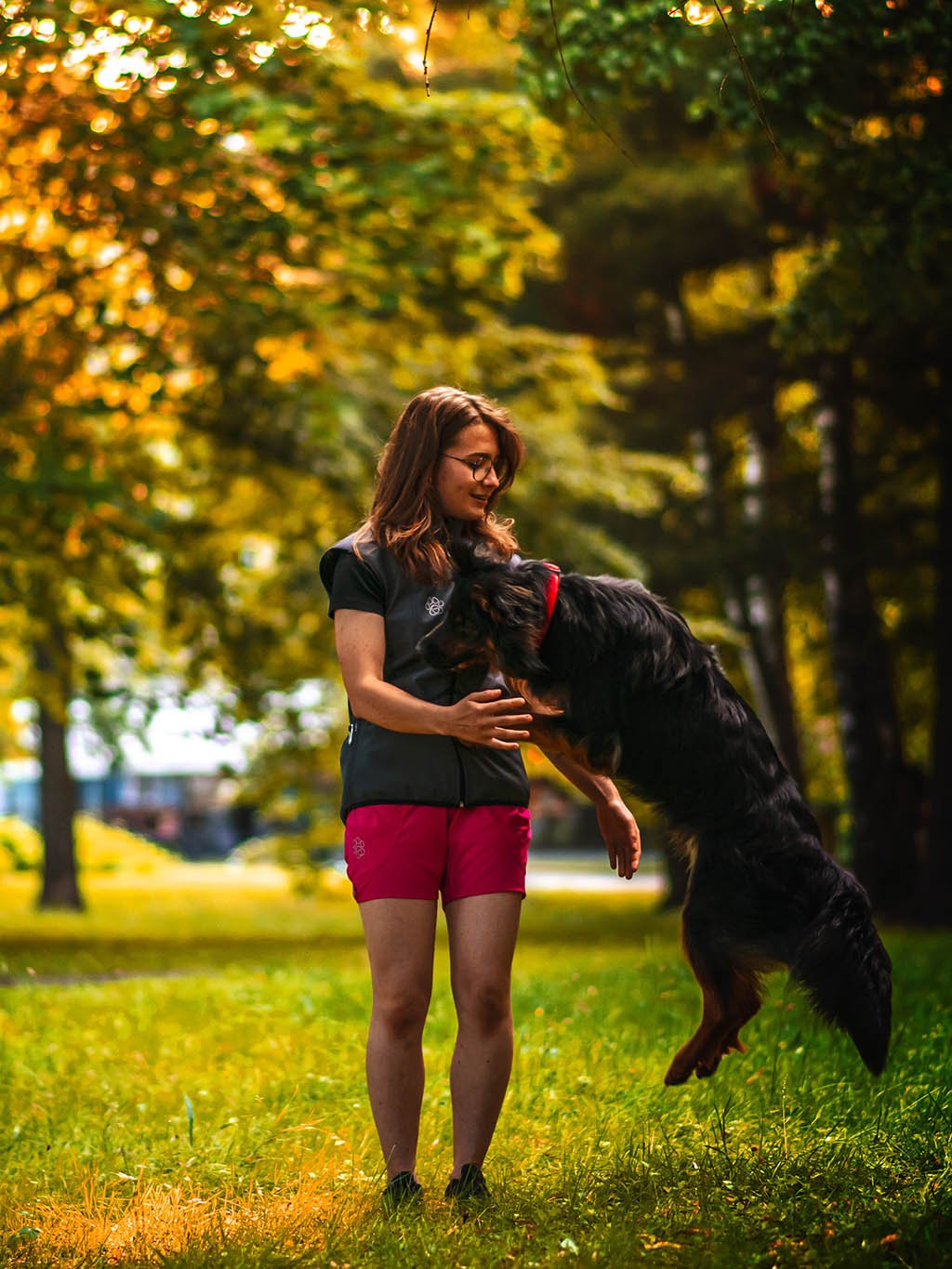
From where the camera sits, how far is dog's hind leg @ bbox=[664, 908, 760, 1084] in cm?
394

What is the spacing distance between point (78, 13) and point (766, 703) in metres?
12.2

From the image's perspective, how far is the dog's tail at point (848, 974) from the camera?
382cm

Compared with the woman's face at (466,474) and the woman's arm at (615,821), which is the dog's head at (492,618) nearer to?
the woman's face at (466,474)

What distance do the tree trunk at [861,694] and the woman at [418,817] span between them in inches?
501

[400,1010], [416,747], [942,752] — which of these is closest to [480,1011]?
[400,1010]

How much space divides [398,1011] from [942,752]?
1265 centimetres

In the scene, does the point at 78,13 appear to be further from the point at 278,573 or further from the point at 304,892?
the point at 304,892

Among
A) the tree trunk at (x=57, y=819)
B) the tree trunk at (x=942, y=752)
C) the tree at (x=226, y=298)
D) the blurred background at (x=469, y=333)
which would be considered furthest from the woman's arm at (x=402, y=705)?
the tree trunk at (x=57, y=819)

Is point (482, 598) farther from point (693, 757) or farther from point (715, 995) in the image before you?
point (715, 995)

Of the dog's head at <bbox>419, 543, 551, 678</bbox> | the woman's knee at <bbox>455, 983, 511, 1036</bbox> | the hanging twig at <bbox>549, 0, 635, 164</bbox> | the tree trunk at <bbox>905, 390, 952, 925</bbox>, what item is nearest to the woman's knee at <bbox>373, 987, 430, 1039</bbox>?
the woman's knee at <bbox>455, 983, 511, 1036</bbox>

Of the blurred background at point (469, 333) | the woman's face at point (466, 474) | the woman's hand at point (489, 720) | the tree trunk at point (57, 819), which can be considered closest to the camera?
the woman's hand at point (489, 720)

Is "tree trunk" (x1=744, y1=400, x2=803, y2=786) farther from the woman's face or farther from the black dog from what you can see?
the black dog

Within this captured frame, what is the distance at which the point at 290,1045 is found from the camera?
6836 mm

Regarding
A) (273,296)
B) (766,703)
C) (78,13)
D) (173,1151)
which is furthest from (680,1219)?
(766,703)
